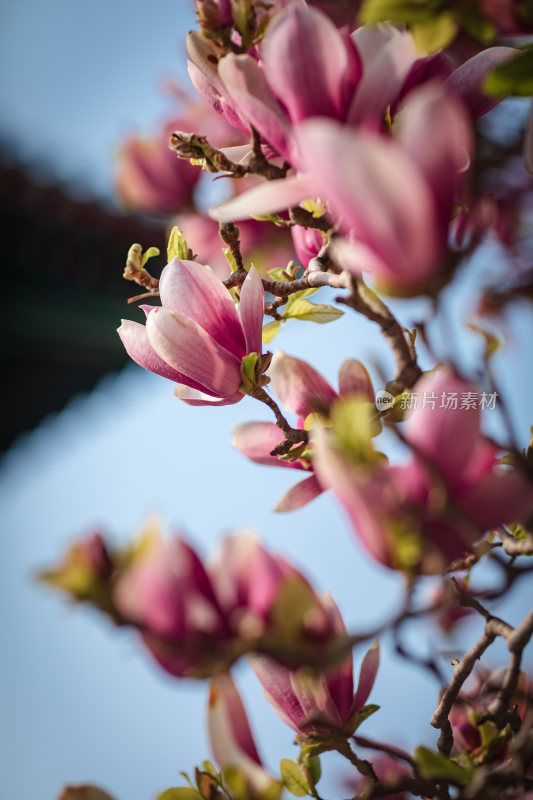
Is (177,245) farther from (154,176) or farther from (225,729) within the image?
(154,176)

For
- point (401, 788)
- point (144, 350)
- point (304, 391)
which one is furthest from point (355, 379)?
point (401, 788)

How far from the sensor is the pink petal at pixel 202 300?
0.36 metres

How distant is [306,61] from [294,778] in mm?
424

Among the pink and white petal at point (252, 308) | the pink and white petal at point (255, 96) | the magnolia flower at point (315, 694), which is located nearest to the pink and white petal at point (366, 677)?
the magnolia flower at point (315, 694)

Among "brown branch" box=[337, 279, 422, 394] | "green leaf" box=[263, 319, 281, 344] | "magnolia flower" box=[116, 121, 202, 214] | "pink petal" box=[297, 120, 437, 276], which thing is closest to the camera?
"pink petal" box=[297, 120, 437, 276]

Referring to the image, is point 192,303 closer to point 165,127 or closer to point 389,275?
point 389,275

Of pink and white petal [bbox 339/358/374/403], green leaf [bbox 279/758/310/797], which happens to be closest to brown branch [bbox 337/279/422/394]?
pink and white petal [bbox 339/358/374/403]

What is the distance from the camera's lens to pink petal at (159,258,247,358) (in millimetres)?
355

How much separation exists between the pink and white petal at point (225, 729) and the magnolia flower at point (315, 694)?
0.03 metres

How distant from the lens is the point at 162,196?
47.3 inches

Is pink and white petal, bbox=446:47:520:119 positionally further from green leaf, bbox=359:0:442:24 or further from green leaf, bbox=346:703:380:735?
green leaf, bbox=346:703:380:735

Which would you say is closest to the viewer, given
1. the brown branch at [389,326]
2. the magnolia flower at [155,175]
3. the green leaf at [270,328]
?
the brown branch at [389,326]

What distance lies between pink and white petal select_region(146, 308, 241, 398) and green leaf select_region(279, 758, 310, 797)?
245 millimetres

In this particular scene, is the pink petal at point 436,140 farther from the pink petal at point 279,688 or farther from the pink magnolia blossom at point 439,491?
the pink petal at point 279,688
